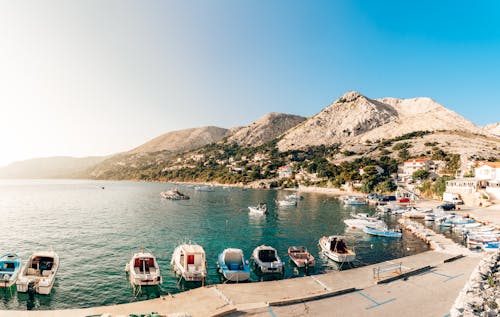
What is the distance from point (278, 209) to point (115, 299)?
6105cm

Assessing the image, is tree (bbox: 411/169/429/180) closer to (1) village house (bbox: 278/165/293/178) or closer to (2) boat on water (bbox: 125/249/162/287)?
(1) village house (bbox: 278/165/293/178)

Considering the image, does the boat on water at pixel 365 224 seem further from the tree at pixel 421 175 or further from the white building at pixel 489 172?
the tree at pixel 421 175

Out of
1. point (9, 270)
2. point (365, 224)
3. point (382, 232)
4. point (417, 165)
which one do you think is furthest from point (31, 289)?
point (417, 165)

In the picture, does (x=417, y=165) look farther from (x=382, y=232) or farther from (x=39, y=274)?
(x=39, y=274)

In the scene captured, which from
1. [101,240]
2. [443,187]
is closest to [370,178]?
[443,187]

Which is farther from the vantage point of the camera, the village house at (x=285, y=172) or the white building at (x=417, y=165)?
the village house at (x=285, y=172)

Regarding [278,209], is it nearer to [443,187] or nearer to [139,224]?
[139,224]

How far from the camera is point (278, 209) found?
82188 mm

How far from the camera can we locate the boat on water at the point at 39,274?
78.6ft

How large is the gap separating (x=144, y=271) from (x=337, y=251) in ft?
72.6

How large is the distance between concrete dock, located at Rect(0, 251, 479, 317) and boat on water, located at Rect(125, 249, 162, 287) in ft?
16.3

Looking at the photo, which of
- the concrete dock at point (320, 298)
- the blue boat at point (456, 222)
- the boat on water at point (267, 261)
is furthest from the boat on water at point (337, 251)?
the blue boat at point (456, 222)

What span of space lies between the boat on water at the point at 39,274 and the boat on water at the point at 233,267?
14816mm

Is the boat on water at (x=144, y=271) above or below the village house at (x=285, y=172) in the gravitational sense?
below
